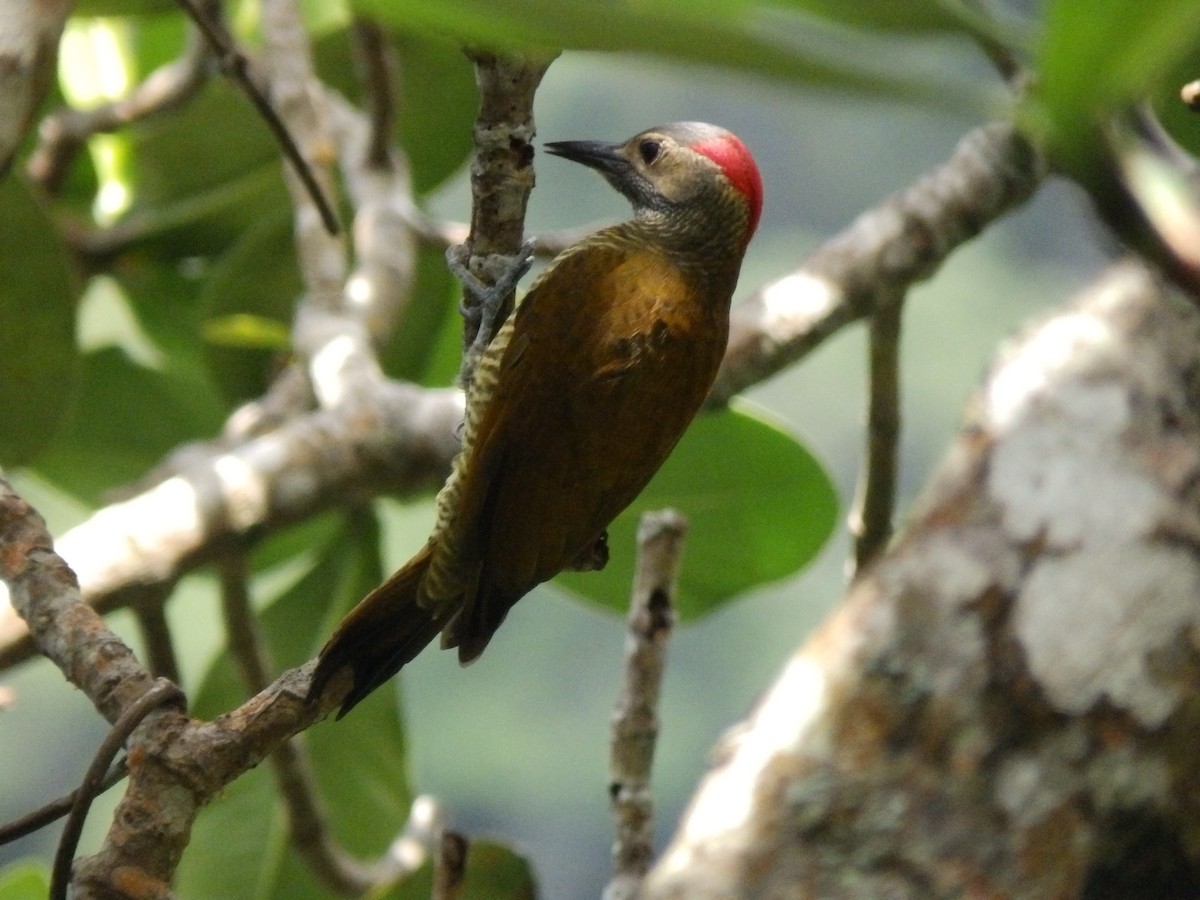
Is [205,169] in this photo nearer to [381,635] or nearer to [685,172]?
→ [685,172]

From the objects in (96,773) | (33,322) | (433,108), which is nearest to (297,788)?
(33,322)

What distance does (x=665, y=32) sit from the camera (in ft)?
1.08

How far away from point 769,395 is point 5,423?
122 inches

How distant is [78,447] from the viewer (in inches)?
94.2

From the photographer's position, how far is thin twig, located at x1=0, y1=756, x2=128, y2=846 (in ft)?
3.35

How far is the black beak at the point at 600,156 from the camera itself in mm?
1777

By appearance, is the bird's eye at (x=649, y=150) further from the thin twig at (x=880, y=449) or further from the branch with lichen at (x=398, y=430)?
the thin twig at (x=880, y=449)

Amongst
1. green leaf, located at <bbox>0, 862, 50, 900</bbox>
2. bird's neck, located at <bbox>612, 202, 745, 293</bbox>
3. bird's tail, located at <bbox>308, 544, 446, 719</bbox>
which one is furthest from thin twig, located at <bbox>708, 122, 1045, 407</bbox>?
green leaf, located at <bbox>0, 862, 50, 900</bbox>

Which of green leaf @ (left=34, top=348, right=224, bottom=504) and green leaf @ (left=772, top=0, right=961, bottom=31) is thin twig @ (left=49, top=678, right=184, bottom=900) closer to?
green leaf @ (left=772, top=0, right=961, bottom=31)

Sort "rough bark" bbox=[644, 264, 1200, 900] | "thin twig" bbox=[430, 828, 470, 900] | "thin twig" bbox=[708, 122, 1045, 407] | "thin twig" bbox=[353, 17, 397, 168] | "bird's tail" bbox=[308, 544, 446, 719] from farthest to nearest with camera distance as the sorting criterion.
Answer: "thin twig" bbox=[353, 17, 397, 168], "thin twig" bbox=[708, 122, 1045, 407], "thin twig" bbox=[430, 828, 470, 900], "bird's tail" bbox=[308, 544, 446, 719], "rough bark" bbox=[644, 264, 1200, 900]

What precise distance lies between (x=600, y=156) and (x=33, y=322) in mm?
803

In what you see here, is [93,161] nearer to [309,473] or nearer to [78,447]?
[78,447]

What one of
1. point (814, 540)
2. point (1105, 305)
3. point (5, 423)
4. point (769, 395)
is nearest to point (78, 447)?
point (5, 423)

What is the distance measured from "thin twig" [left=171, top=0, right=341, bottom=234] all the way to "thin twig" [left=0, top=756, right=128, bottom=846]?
87 centimetres
